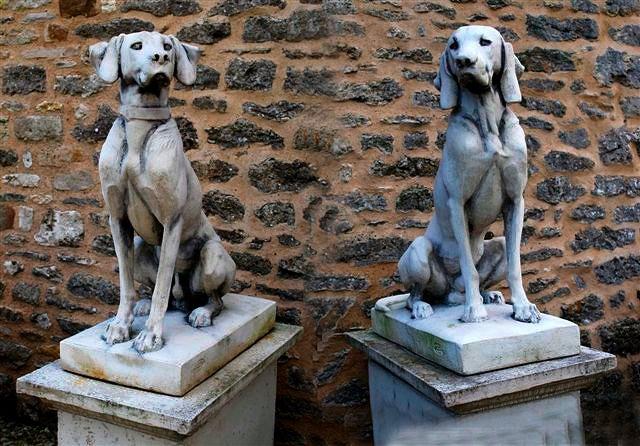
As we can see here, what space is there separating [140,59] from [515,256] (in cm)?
155

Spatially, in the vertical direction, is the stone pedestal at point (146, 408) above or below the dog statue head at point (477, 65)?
below

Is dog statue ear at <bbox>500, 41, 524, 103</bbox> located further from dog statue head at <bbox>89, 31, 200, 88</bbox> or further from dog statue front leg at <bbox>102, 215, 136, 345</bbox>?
dog statue front leg at <bbox>102, 215, 136, 345</bbox>

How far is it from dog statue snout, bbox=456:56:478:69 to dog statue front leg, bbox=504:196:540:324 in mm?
551

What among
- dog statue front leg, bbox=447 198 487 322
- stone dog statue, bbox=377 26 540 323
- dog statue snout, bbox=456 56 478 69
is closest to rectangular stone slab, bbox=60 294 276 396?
stone dog statue, bbox=377 26 540 323

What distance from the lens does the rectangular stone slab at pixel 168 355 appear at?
1867 mm

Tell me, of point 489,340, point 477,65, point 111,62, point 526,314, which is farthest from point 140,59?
point 526,314

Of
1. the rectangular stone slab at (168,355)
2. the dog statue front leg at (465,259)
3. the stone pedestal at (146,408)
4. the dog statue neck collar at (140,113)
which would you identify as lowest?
the stone pedestal at (146,408)

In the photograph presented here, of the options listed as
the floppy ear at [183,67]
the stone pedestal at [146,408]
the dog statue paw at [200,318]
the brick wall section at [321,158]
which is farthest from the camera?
the brick wall section at [321,158]

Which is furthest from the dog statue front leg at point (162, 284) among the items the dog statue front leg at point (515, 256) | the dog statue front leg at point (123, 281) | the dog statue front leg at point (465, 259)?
the dog statue front leg at point (515, 256)

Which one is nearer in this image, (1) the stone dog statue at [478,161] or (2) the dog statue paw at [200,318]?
(1) the stone dog statue at [478,161]

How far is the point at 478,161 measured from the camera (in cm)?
199

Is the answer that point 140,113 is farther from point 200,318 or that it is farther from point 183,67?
point 200,318

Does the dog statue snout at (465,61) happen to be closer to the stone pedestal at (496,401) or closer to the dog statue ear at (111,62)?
the stone pedestal at (496,401)

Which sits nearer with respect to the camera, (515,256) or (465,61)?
(465,61)
